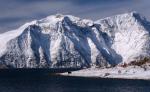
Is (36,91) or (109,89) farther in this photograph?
(109,89)

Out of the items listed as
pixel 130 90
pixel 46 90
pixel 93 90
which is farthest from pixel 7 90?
pixel 130 90

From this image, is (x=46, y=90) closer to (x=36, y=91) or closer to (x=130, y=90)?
(x=36, y=91)

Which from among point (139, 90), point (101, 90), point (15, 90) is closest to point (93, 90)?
point (101, 90)

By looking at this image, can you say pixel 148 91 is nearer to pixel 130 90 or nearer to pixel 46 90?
pixel 130 90

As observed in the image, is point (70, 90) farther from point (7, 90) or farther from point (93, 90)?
point (7, 90)

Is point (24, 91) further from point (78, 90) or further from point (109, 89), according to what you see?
point (109, 89)

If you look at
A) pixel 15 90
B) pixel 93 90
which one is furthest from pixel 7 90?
pixel 93 90

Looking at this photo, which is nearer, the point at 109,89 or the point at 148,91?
the point at 148,91
